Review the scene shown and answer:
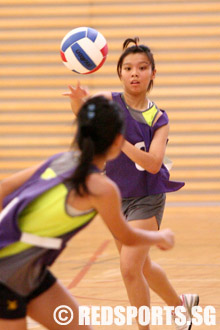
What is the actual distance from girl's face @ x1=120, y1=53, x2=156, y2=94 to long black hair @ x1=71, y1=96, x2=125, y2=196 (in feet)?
4.54

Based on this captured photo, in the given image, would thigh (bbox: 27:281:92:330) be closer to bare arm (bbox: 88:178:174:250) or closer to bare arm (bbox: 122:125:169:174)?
bare arm (bbox: 88:178:174:250)

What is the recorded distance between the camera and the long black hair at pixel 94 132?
2174 millimetres

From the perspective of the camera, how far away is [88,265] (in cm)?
565

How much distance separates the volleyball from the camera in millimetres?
3838

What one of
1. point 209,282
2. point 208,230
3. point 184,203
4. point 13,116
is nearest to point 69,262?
point 209,282

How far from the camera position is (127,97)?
144 inches

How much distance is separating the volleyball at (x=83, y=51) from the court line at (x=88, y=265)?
5.86 ft

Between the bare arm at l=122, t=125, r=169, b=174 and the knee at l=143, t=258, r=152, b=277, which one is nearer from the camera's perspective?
the bare arm at l=122, t=125, r=169, b=174

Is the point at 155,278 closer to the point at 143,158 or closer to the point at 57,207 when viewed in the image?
the point at 143,158

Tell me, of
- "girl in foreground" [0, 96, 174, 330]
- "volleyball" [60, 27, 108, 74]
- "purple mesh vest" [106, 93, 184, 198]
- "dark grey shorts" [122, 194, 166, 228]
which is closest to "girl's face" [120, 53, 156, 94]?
"purple mesh vest" [106, 93, 184, 198]

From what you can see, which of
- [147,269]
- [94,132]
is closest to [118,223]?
[94,132]

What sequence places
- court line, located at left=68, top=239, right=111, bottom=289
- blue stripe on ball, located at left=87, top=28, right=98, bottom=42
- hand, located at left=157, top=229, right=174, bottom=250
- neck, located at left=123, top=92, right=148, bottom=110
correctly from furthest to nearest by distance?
1. court line, located at left=68, top=239, right=111, bottom=289
2. blue stripe on ball, located at left=87, top=28, right=98, bottom=42
3. neck, located at left=123, top=92, right=148, bottom=110
4. hand, located at left=157, top=229, right=174, bottom=250

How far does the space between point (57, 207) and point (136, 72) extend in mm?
1595

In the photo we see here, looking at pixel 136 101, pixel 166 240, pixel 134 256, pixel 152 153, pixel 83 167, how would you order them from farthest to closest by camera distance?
pixel 136 101, pixel 152 153, pixel 134 256, pixel 166 240, pixel 83 167
